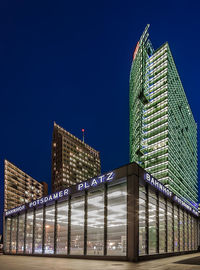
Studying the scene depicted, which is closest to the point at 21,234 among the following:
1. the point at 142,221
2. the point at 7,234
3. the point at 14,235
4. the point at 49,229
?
the point at 14,235

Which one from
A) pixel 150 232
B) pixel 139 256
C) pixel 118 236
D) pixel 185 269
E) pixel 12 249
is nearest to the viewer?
pixel 185 269

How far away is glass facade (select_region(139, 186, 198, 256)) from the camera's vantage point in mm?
26619

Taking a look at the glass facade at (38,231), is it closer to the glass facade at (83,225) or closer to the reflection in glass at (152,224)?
the glass facade at (83,225)

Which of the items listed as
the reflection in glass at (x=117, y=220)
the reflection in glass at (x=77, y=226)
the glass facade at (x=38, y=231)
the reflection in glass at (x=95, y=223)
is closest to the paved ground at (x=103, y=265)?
the reflection in glass at (x=117, y=220)

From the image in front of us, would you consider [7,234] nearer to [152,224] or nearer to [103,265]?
[152,224]

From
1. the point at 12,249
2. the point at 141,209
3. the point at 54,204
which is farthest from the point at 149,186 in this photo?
the point at 12,249

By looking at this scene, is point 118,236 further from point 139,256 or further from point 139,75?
point 139,75

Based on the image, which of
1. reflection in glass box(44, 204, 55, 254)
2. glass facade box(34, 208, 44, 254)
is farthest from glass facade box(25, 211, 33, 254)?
reflection in glass box(44, 204, 55, 254)

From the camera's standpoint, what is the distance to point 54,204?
36.2 meters

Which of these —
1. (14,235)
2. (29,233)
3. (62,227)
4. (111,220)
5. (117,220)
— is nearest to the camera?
(117,220)

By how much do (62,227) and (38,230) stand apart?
6588 millimetres

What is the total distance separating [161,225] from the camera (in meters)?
31.0

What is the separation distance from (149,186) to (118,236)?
20.2 feet

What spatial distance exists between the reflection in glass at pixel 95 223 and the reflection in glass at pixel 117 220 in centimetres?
108
